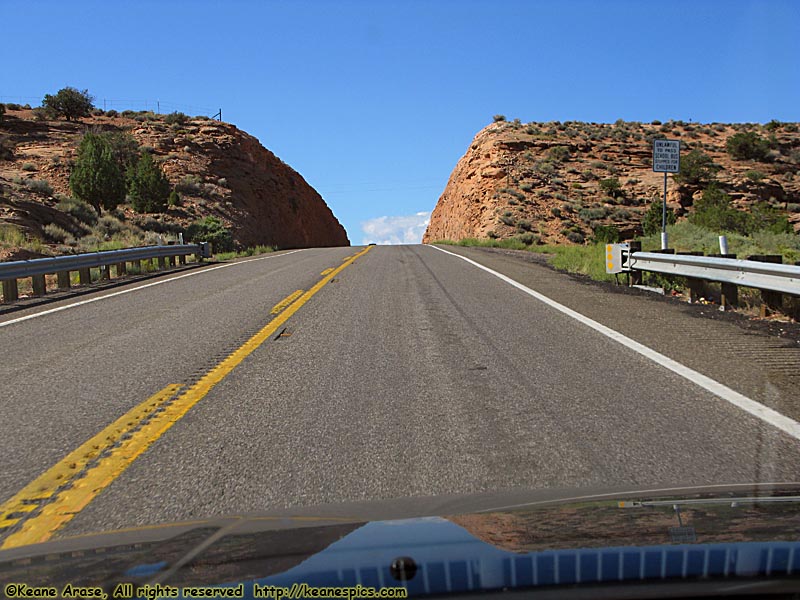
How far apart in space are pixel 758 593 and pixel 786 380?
5.06 meters

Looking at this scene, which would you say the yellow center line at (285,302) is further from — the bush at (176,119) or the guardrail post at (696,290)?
the bush at (176,119)

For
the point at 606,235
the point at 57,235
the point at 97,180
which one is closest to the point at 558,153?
the point at 606,235

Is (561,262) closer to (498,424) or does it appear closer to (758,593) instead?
(498,424)

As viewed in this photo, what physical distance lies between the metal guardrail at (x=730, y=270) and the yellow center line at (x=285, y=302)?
6321mm

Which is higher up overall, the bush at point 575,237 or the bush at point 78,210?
the bush at point 78,210

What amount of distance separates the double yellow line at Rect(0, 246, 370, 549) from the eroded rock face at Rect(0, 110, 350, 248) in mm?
36897

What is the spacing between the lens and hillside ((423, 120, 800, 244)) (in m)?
51.8

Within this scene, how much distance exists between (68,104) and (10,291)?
65.8 m

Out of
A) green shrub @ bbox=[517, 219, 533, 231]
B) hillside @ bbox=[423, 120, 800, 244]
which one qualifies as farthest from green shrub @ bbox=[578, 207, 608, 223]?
green shrub @ bbox=[517, 219, 533, 231]

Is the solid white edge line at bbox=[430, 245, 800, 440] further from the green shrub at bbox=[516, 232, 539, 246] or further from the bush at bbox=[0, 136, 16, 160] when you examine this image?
the bush at bbox=[0, 136, 16, 160]

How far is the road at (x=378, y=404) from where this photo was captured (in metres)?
4.10

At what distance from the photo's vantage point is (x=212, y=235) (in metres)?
42.0

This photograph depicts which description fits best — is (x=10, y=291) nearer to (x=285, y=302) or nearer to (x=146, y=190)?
(x=285, y=302)

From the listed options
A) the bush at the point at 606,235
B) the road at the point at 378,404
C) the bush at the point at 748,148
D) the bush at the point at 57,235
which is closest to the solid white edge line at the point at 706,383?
the road at the point at 378,404
